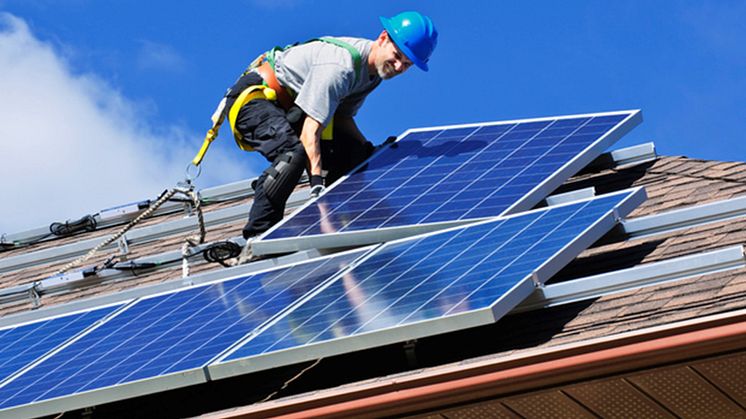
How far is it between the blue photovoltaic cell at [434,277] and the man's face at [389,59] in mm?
1870

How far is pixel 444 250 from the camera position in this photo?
337 inches

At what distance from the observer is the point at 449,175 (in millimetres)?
10281

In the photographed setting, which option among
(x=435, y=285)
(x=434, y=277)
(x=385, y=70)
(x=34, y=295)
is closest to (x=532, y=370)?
(x=435, y=285)

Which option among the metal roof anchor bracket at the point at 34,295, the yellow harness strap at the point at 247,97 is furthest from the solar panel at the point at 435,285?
the metal roof anchor bracket at the point at 34,295

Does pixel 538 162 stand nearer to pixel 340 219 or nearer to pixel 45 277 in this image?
pixel 340 219

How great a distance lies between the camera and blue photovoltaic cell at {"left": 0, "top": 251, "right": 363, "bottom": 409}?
8133mm

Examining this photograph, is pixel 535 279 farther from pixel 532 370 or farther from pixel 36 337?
pixel 36 337

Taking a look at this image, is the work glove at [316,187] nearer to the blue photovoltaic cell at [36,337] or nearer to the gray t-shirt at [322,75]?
the gray t-shirt at [322,75]

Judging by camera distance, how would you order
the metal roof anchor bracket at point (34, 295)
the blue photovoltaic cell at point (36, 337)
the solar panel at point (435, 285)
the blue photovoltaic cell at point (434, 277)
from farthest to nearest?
the metal roof anchor bracket at point (34, 295)
the blue photovoltaic cell at point (36, 337)
the blue photovoltaic cell at point (434, 277)
the solar panel at point (435, 285)

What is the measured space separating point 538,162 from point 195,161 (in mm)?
2778

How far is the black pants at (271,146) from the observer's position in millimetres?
10391

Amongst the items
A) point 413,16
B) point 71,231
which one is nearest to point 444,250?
point 413,16

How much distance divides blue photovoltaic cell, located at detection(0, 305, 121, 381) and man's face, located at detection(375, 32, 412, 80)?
266 cm

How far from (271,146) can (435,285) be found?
9.89 feet
